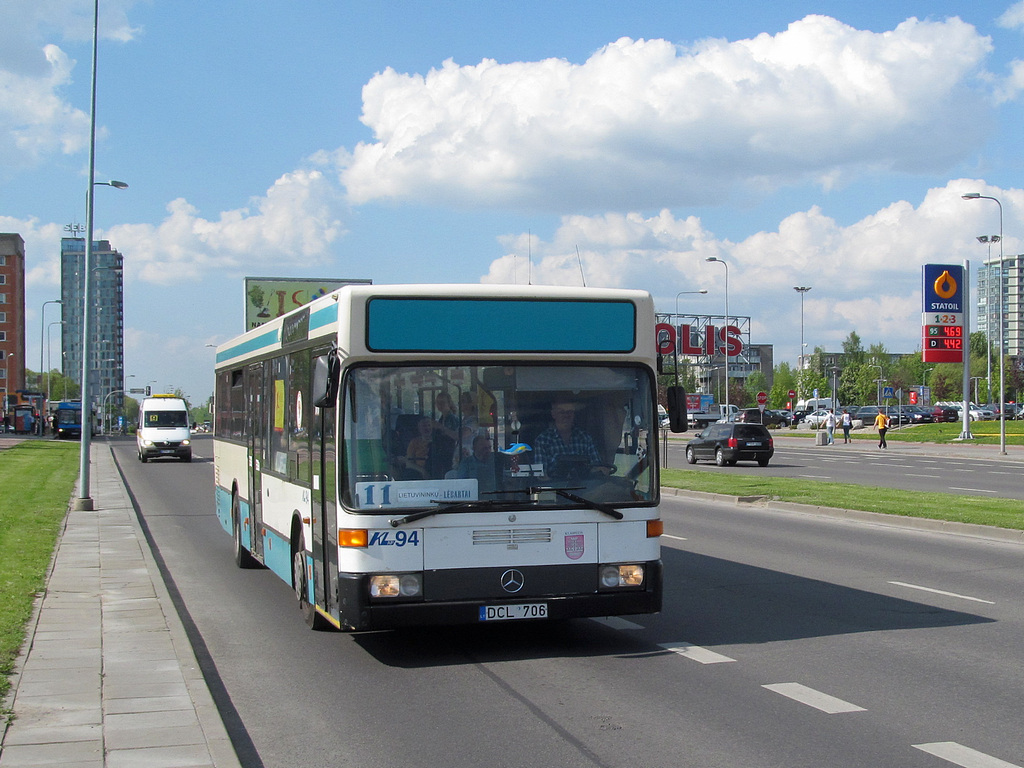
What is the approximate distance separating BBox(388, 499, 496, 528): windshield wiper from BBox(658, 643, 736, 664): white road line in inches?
71.4

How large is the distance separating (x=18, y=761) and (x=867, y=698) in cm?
468

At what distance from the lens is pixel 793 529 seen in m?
17.0

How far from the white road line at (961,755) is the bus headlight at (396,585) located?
3.32 meters

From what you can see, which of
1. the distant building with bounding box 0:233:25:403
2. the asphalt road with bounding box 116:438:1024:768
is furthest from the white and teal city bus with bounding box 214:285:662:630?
the distant building with bounding box 0:233:25:403

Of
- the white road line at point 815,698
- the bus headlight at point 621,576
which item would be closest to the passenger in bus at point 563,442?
the bus headlight at point 621,576

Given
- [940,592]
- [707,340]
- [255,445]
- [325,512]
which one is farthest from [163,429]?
[707,340]

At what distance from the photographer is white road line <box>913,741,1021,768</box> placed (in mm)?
5316

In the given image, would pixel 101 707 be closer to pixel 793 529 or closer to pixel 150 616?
pixel 150 616

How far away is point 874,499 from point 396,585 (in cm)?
1492

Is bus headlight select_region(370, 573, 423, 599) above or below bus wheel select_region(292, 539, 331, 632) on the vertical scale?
above

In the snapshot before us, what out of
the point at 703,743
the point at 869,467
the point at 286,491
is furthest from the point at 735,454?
the point at 703,743

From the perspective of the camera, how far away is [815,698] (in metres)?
6.67

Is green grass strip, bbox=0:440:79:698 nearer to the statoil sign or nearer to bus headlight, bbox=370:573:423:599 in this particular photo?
bus headlight, bbox=370:573:423:599

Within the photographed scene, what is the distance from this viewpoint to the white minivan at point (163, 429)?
4375 cm
